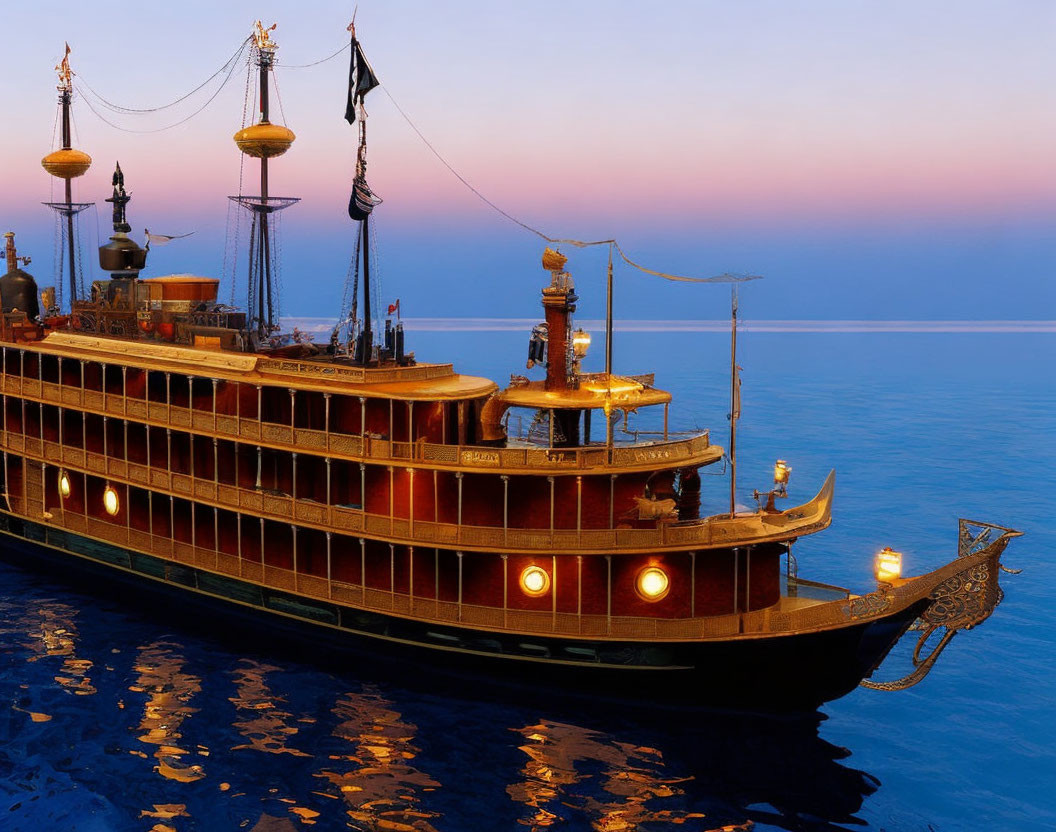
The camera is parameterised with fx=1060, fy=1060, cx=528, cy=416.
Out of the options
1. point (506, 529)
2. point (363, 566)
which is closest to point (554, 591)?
point (506, 529)

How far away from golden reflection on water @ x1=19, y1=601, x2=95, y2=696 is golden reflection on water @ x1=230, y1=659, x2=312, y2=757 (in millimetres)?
3846

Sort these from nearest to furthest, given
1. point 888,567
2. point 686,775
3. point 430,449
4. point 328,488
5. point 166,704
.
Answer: point 686,775 → point 888,567 → point 430,449 → point 166,704 → point 328,488

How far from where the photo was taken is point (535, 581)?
86.0 ft

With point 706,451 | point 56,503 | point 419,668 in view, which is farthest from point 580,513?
point 56,503

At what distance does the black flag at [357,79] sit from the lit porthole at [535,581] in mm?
13535

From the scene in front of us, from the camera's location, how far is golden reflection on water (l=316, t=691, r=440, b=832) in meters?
21.6

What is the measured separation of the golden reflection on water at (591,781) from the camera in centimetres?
2177

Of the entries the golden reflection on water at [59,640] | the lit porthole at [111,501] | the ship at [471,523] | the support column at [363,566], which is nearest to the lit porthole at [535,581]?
the ship at [471,523]

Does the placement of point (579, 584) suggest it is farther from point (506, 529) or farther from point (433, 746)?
point (433, 746)

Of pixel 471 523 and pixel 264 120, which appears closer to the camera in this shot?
pixel 471 523

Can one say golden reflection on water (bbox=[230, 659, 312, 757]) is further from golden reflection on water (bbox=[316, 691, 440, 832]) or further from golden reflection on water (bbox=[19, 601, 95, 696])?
golden reflection on water (bbox=[19, 601, 95, 696])

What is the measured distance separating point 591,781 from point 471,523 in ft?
23.4

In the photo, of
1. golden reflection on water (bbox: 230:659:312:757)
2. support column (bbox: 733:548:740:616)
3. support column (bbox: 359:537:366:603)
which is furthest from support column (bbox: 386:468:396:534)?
support column (bbox: 733:548:740:616)

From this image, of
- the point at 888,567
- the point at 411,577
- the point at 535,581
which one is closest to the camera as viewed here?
the point at 888,567
